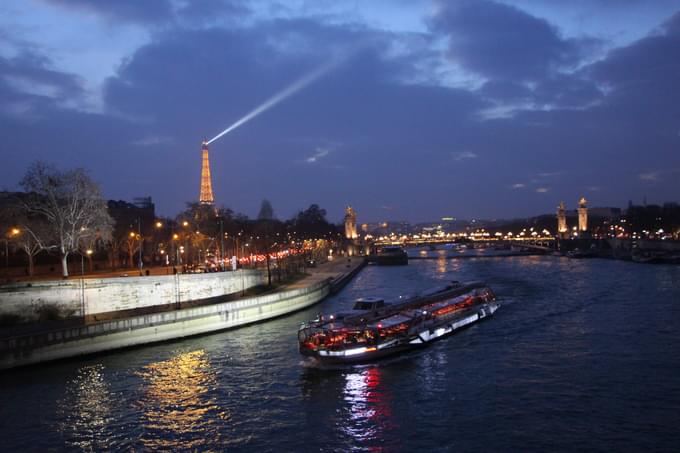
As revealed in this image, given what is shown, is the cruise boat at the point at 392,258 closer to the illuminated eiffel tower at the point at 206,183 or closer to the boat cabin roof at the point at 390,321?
the illuminated eiffel tower at the point at 206,183

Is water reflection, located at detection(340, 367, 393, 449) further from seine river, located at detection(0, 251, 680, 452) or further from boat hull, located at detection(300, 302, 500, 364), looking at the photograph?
boat hull, located at detection(300, 302, 500, 364)

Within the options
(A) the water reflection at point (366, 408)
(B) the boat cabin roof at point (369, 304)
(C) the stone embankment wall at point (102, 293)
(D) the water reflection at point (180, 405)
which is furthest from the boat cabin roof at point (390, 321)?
(C) the stone embankment wall at point (102, 293)

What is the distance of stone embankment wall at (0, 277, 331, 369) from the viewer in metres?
25.7

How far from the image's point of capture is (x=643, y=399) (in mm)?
20734

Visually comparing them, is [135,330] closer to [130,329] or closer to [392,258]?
[130,329]

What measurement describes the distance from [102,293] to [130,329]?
4.65 meters

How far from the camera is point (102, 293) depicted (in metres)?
33.8

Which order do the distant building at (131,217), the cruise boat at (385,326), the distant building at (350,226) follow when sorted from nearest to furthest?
the cruise boat at (385,326) < the distant building at (131,217) < the distant building at (350,226)

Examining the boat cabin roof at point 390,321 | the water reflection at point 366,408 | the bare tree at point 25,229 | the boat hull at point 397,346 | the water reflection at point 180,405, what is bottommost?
the water reflection at point 366,408

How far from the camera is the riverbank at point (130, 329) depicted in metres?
25.8

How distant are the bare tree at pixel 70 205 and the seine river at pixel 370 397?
11416 mm

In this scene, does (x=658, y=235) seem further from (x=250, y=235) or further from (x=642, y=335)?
(x=642, y=335)

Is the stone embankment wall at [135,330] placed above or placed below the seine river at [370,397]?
above

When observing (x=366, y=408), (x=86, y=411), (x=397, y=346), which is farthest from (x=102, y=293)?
(x=366, y=408)
